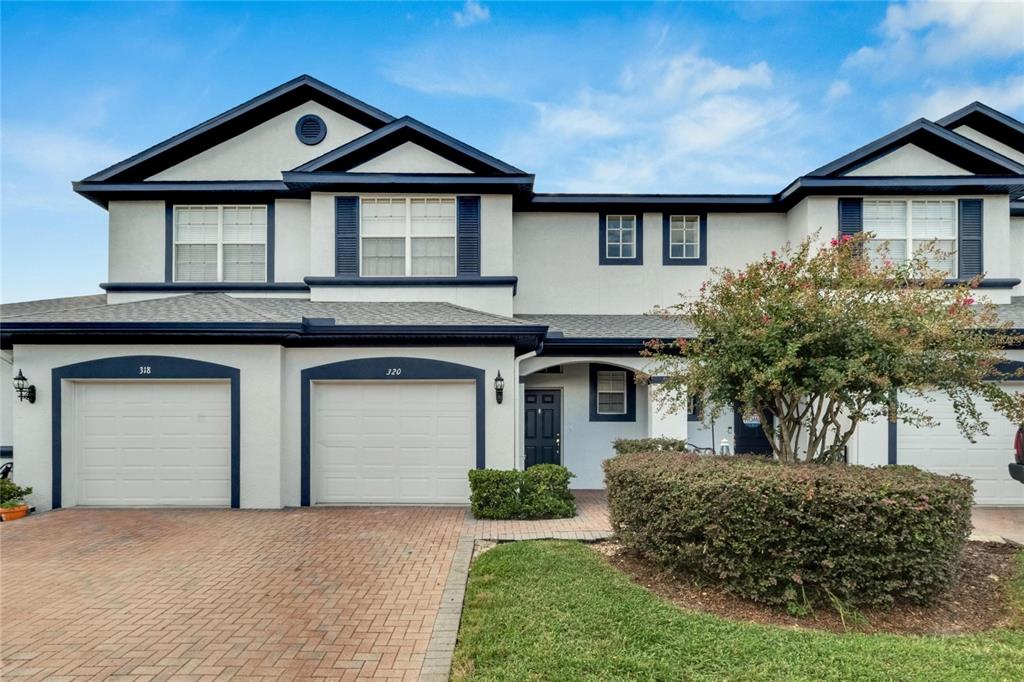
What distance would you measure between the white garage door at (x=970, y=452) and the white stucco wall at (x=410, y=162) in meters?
10.8

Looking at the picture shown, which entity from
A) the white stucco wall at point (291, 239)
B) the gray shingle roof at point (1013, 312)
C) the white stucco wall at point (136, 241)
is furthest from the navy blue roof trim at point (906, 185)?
the white stucco wall at point (136, 241)

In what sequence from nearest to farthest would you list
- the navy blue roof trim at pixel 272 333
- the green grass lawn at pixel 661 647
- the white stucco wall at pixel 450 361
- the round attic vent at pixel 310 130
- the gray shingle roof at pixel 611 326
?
the green grass lawn at pixel 661 647 → the navy blue roof trim at pixel 272 333 → the white stucco wall at pixel 450 361 → the gray shingle roof at pixel 611 326 → the round attic vent at pixel 310 130

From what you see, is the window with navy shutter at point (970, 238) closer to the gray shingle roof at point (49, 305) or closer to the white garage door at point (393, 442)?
the white garage door at point (393, 442)

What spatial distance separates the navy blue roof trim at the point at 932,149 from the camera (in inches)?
460

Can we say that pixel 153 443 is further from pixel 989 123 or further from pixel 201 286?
pixel 989 123

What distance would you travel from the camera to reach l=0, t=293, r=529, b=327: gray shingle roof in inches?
377

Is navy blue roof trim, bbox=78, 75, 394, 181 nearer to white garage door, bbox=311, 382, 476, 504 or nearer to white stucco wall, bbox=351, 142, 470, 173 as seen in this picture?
white stucco wall, bbox=351, 142, 470, 173

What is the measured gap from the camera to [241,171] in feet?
40.7

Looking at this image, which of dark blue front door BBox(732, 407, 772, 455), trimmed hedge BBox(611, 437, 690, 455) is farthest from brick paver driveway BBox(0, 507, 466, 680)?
dark blue front door BBox(732, 407, 772, 455)

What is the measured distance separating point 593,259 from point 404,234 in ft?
14.8

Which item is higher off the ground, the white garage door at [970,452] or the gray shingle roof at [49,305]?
the gray shingle roof at [49,305]

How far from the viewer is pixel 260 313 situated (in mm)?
10062

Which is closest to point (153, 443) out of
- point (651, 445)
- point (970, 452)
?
point (651, 445)

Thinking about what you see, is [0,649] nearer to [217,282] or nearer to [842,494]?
[842,494]
